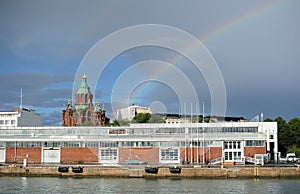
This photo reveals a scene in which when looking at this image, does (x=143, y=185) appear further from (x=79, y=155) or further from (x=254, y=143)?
(x=254, y=143)

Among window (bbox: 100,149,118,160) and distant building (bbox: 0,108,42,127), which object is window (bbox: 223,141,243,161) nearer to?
window (bbox: 100,149,118,160)

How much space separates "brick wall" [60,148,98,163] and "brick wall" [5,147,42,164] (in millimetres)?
4950

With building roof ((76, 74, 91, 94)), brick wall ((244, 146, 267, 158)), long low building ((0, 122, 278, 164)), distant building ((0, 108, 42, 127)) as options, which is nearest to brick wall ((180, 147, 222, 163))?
long low building ((0, 122, 278, 164))

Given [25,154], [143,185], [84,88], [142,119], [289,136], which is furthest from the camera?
[84,88]

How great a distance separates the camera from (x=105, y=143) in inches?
3342

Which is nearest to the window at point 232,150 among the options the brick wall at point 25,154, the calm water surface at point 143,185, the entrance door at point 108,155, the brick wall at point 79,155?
the calm water surface at point 143,185

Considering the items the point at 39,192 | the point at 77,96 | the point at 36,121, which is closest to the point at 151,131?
the point at 39,192

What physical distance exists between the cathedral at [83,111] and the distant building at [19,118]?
14.8 m

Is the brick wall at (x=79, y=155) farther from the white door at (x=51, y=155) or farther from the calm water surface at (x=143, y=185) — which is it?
the calm water surface at (x=143, y=185)

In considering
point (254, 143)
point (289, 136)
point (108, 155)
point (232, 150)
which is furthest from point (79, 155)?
point (289, 136)

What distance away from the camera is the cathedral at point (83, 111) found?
5832 inches

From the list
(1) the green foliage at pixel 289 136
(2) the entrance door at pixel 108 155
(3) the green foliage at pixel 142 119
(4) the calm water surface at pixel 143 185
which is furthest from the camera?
(3) the green foliage at pixel 142 119

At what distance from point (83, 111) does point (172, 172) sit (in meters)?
89.8

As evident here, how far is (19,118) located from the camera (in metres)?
129
